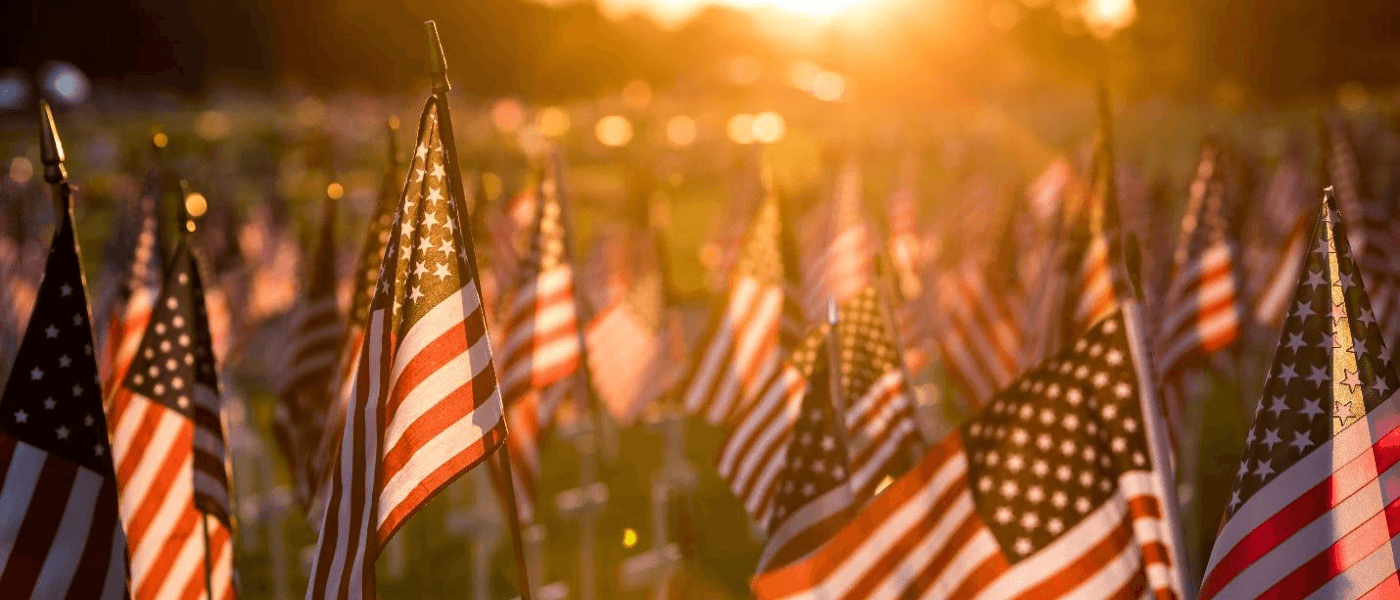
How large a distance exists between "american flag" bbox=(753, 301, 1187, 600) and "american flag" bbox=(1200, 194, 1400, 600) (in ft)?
1.12

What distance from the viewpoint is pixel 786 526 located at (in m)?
5.12

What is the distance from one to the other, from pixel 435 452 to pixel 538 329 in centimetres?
290

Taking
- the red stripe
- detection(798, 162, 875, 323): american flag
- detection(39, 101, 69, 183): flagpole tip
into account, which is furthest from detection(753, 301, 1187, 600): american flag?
detection(798, 162, 875, 323): american flag

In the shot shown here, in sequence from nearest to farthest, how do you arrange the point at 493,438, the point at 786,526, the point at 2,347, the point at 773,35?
the point at 493,438, the point at 786,526, the point at 2,347, the point at 773,35

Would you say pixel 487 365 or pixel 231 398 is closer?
pixel 487 365

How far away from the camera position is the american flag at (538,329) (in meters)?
7.15

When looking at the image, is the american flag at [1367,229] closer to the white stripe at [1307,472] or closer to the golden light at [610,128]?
the white stripe at [1307,472]

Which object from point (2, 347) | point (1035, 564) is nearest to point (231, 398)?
point (2, 347)

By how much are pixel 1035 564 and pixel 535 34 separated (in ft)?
257

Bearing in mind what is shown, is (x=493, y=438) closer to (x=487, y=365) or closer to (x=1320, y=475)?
(x=487, y=365)

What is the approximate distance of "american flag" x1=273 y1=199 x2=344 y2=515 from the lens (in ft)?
A: 25.2

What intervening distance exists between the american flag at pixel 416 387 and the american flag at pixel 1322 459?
8.94 feet

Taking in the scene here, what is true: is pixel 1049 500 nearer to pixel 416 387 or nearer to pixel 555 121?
pixel 416 387

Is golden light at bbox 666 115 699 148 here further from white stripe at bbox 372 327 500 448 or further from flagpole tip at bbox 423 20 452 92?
white stripe at bbox 372 327 500 448
